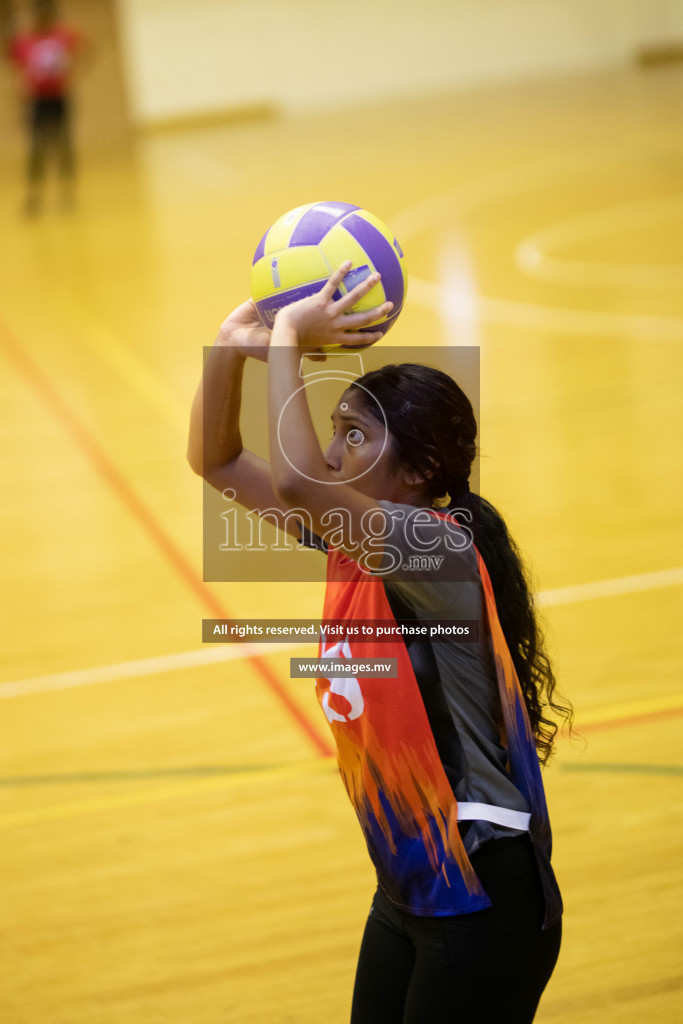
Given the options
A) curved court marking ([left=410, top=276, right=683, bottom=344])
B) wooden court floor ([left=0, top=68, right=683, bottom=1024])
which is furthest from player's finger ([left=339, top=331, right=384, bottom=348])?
curved court marking ([left=410, top=276, right=683, bottom=344])

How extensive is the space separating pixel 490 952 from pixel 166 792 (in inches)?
83.8

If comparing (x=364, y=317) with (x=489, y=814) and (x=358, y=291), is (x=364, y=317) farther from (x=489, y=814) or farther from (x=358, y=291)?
(x=489, y=814)

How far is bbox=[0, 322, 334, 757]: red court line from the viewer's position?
14.0ft

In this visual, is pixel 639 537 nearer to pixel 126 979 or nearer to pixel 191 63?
pixel 126 979

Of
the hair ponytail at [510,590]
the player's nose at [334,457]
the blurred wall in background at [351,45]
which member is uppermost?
the blurred wall in background at [351,45]

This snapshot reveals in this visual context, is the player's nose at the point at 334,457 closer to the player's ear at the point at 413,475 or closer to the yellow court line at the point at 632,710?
the player's ear at the point at 413,475

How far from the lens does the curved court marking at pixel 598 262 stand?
369 inches

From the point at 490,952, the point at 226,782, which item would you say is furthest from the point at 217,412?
the point at 226,782

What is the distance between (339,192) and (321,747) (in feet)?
33.1

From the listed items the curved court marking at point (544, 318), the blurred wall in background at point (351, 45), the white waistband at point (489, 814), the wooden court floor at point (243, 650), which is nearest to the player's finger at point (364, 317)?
the white waistband at point (489, 814)

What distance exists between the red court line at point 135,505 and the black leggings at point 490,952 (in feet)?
6.77

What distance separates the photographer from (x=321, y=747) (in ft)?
13.2

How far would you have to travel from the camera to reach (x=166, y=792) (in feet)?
12.6

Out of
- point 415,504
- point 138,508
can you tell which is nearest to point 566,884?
point 415,504
